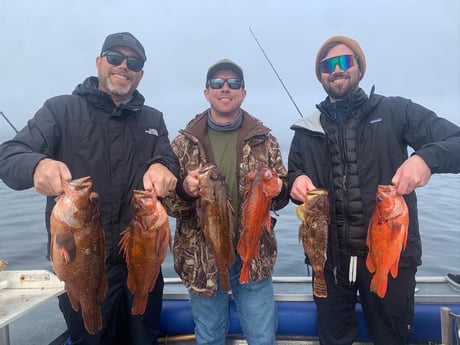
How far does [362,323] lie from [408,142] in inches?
86.6

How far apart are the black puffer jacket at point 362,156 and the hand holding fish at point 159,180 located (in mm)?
1265

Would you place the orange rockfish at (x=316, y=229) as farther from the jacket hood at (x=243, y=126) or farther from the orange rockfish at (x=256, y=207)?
the jacket hood at (x=243, y=126)

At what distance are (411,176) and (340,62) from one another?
1.54 meters

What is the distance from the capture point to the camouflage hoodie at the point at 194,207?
4059 millimetres

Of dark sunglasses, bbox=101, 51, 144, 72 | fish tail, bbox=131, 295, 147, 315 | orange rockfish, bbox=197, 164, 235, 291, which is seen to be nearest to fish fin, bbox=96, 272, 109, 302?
fish tail, bbox=131, 295, 147, 315

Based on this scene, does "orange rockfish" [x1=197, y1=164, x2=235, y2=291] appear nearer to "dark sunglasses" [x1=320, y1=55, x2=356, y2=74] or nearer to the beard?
the beard

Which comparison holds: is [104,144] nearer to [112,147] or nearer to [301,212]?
[112,147]

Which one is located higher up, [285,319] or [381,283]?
[381,283]

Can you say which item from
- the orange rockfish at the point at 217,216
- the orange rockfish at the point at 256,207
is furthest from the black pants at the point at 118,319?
the orange rockfish at the point at 256,207

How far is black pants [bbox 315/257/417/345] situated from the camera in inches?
146

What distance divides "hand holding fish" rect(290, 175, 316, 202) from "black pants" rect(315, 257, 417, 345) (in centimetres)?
87

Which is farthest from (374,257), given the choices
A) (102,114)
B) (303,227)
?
(102,114)

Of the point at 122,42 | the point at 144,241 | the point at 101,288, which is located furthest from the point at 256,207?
the point at 122,42

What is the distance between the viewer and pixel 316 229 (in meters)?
3.51
